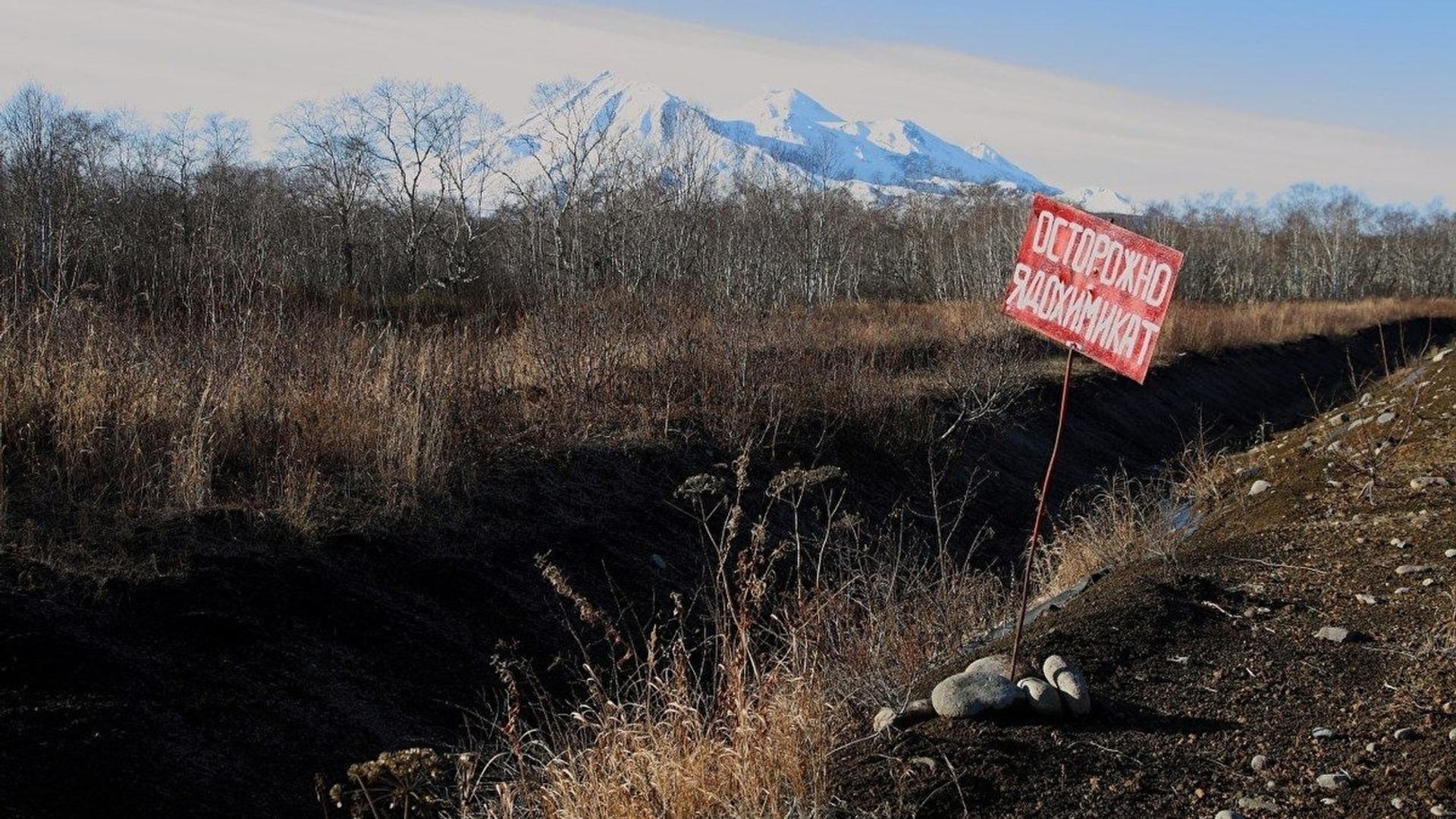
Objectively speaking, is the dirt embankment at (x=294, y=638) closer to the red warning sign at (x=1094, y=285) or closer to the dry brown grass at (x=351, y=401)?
the dry brown grass at (x=351, y=401)

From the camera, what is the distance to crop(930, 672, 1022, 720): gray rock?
3.94 meters

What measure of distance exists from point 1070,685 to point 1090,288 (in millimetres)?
1500

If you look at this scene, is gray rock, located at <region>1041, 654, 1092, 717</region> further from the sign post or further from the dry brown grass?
the dry brown grass

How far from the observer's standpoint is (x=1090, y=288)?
14.2 feet

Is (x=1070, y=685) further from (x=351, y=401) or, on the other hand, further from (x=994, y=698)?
(x=351, y=401)

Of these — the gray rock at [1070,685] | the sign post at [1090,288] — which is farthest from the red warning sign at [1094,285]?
the gray rock at [1070,685]

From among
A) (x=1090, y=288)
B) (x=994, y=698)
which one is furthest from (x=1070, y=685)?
(x=1090, y=288)

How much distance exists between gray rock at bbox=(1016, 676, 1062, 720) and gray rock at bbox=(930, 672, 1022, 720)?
45 millimetres

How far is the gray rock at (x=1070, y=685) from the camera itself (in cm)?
402

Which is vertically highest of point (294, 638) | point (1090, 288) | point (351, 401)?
point (1090, 288)

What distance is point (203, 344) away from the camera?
329 inches

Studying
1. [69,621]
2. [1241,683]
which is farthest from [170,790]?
[1241,683]

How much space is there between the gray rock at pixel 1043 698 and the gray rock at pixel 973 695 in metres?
0.04

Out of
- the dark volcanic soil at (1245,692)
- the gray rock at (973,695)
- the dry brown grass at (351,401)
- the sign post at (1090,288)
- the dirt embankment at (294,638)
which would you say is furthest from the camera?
the dry brown grass at (351,401)
